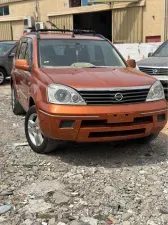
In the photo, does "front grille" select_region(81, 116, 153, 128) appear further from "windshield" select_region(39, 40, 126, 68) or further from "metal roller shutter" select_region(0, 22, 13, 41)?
"metal roller shutter" select_region(0, 22, 13, 41)

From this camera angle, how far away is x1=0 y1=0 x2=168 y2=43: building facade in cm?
1819

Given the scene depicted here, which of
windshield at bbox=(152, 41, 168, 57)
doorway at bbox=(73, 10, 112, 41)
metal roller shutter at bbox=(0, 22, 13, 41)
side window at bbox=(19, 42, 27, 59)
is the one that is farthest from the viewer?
metal roller shutter at bbox=(0, 22, 13, 41)

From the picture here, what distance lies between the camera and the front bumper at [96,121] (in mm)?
4160

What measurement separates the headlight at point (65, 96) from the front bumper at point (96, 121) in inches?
2.8

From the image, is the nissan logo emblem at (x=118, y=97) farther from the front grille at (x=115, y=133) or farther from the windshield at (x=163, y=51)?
the windshield at (x=163, y=51)

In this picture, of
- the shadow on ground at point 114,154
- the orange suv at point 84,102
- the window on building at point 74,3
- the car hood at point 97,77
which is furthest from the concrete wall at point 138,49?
the car hood at point 97,77

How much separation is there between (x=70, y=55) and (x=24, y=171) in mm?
2079

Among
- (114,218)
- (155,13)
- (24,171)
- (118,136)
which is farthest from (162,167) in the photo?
(155,13)

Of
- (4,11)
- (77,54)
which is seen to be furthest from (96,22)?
(77,54)

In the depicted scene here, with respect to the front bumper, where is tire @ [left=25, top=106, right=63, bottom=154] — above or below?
below

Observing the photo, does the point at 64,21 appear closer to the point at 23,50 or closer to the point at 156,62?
the point at 156,62

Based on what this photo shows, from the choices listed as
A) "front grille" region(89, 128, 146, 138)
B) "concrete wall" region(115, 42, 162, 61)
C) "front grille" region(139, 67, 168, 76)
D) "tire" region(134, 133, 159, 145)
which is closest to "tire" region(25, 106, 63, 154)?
"front grille" region(89, 128, 146, 138)

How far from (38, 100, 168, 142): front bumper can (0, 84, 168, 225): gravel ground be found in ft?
1.40

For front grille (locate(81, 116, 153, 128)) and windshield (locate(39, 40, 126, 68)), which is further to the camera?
windshield (locate(39, 40, 126, 68))
